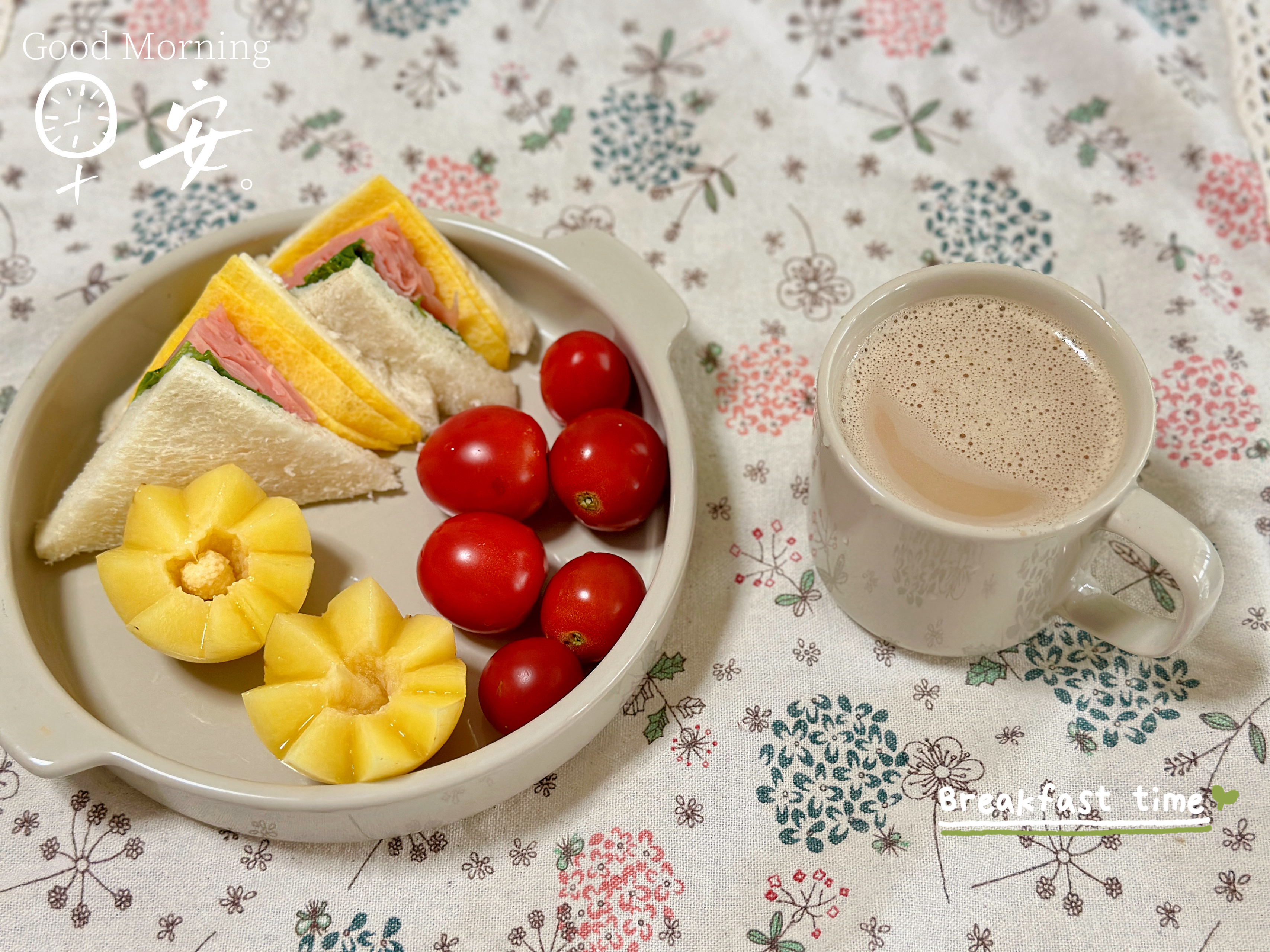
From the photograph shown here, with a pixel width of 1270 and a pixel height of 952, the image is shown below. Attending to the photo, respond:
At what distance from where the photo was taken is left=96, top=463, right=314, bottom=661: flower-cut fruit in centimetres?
116

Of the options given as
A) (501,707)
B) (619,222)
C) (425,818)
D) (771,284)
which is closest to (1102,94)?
(771,284)

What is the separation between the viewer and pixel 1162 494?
→ 1.39 meters

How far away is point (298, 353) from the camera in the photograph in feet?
4.48

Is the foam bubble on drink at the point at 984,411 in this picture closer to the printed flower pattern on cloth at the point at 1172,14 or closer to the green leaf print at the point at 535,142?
the green leaf print at the point at 535,142

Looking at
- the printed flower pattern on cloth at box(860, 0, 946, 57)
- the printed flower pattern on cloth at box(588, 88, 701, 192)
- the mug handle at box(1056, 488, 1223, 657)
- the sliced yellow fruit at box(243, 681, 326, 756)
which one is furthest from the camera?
the printed flower pattern on cloth at box(860, 0, 946, 57)

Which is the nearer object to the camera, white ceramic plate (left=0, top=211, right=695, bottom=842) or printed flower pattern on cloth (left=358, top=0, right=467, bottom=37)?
white ceramic plate (left=0, top=211, right=695, bottom=842)

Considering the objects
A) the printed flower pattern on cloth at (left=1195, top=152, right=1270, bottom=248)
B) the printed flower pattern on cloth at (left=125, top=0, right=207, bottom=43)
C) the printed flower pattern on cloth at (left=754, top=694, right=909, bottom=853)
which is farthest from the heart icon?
the printed flower pattern on cloth at (left=125, top=0, right=207, bottom=43)

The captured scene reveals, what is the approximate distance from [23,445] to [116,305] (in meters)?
0.24

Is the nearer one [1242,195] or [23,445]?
[23,445]

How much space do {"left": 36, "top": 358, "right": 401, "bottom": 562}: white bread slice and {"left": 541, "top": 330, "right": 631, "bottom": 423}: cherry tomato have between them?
28cm

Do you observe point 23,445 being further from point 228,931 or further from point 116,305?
point 228,931

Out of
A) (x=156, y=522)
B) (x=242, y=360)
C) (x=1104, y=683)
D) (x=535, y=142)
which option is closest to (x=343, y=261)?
(x=242, y=360)

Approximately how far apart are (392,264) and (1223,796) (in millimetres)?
1285

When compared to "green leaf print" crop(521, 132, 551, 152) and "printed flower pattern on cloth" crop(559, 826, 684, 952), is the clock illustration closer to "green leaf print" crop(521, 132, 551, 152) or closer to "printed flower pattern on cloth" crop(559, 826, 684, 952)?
"green leaf print" crop(521, 132, 551, 152)
